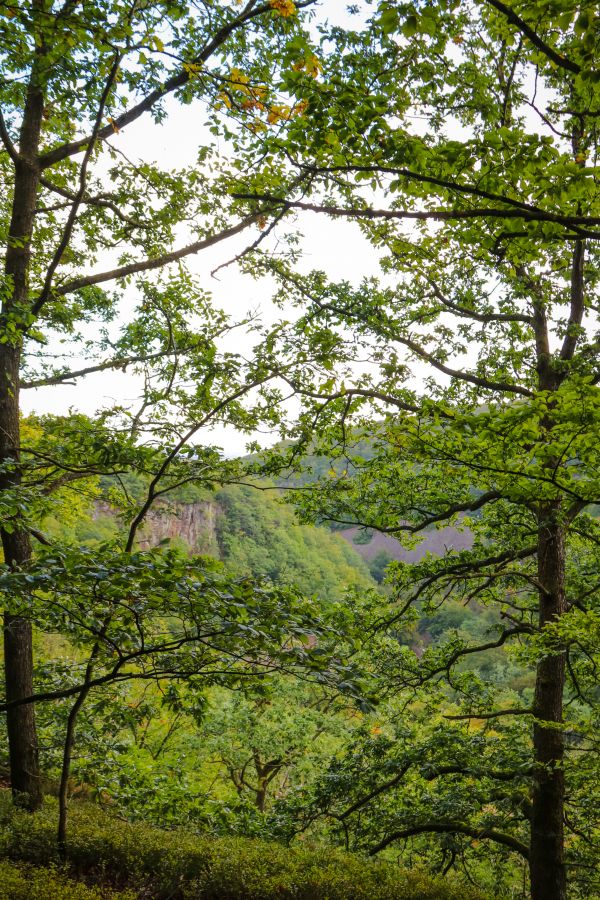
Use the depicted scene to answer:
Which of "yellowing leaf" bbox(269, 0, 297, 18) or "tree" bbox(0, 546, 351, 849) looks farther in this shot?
"yellowing leaf" bbox(269, 0, 297, 18)

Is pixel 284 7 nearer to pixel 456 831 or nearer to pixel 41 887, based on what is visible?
pixel 41 887

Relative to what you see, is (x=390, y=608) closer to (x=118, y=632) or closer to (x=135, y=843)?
(x=135, y=843)

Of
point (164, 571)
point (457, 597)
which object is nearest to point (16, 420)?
point (164, 571)

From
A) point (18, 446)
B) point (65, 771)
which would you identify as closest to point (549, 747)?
point (65, 771)

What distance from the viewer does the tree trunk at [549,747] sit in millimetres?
6863

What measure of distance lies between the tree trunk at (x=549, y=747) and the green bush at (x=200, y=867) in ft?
5.13

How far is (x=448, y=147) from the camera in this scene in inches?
135

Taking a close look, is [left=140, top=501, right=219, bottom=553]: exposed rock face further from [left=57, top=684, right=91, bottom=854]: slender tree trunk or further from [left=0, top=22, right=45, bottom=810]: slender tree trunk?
[left=57, top=684, right=91, bottom=854]: slender tree trunk

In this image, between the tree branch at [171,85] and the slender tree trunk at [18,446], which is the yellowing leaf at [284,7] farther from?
the slender tree trunk at [18,446]

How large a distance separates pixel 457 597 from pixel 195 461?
5324 mm

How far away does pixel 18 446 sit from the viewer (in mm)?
6613

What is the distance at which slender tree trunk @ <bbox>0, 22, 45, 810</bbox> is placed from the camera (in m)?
6.54

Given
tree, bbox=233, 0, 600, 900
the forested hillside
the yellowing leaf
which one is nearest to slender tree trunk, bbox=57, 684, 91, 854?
the forested hillside

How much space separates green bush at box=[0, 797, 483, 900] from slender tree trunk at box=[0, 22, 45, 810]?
2.38 feet
